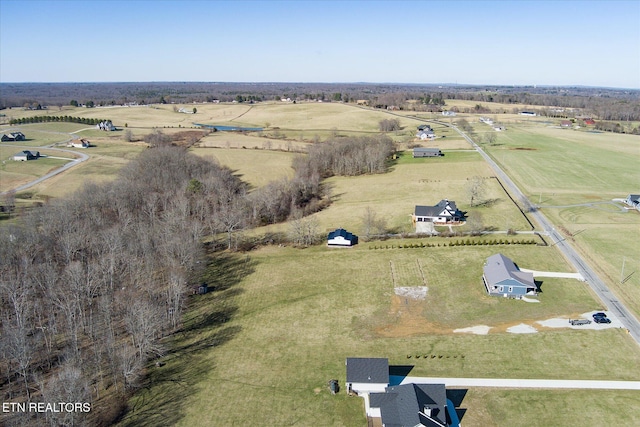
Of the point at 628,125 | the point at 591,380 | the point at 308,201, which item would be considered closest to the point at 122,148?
the point at 308,201

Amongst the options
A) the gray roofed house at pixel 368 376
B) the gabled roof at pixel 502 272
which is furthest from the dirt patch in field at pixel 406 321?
the gabled roof at pixel 502 272

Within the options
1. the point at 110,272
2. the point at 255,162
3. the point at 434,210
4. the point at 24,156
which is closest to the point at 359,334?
the point at 110,272

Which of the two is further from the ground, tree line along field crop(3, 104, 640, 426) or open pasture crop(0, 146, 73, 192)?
open pasture crop(0, 146, 73, 192)

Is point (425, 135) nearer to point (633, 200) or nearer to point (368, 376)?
point (633, 200)

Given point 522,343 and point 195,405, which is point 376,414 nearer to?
point 195,405

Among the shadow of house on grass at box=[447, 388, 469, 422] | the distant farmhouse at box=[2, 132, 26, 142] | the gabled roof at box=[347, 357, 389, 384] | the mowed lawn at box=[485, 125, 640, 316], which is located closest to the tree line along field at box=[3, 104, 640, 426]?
the shadow of house on grass at box=[447, 388, 469, 422]

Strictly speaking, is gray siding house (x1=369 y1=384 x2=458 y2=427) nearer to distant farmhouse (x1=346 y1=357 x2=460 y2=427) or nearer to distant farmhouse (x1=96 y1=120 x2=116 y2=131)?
distant farmhouse (x1=346 y1=357 x2=460 y2=427)

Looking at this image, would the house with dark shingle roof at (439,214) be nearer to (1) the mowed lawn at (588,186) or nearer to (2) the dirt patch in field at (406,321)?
(1) the mowed lawn at (588,186)
